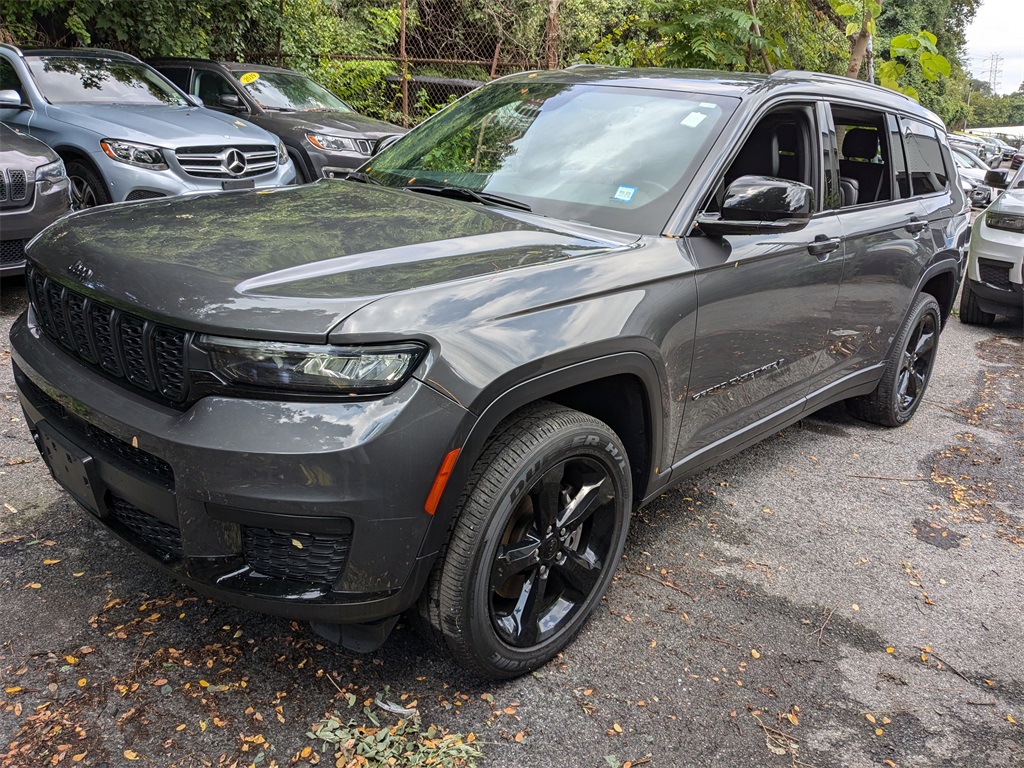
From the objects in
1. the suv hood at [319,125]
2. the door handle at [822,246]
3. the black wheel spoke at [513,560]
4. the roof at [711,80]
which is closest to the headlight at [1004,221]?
the roof at [711,80]

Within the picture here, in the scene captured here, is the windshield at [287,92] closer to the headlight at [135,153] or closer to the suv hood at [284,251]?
the headlight at [135,153]

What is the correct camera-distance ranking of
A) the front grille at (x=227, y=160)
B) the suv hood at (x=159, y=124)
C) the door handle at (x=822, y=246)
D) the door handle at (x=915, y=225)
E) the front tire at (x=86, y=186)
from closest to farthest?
1. the door handle at (x=822, y=246)
2. the door handle at (x=915, y=225)
3. the front tire at (x=86, y=186)
4. the suv hood at (x=159, y=124)
5. the front grille at (x=227, y=160)

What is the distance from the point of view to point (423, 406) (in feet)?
7.03

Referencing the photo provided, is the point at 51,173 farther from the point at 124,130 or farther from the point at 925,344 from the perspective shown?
the point at 925,344

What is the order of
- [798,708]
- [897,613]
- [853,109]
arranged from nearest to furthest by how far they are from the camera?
[798,708], [897,613], [853,109]

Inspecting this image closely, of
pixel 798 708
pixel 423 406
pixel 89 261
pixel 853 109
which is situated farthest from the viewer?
pixel 853 109

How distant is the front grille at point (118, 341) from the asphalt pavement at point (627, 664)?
34.1 inches

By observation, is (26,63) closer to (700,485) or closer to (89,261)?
(89,261)

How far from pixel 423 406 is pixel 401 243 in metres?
0.68

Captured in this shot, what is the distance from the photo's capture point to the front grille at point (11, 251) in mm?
5672

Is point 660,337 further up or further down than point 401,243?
further down

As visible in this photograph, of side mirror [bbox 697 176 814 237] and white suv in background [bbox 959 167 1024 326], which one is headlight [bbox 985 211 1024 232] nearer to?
white suv in background [bbox 959 167 1024 326]

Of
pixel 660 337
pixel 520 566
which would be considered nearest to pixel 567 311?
pixel 660 337

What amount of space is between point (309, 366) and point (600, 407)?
1169mm
